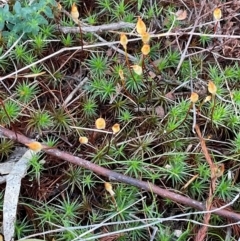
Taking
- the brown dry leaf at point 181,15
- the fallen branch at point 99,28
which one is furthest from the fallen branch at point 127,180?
the brown dry leaf at point 181,15

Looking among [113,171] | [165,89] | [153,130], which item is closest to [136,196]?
[113,171]

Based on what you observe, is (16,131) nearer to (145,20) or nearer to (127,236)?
(127,236)

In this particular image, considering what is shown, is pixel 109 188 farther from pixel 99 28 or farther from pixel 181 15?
pixel 181 15

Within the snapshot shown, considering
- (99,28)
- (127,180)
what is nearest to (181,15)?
(99,28)

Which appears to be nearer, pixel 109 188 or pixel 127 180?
pixel 109 188

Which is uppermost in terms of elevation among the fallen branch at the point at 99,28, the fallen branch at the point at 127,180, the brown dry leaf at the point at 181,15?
the fallen branch at the point at 99,28

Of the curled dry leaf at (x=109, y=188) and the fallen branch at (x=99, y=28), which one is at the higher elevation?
the fallen branch at (x=99, y=28)

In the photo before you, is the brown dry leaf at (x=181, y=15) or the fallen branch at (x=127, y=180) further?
the brown dry leaf at (x=181, y=15)

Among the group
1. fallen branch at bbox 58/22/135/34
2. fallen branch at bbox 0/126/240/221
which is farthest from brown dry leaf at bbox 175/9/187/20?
fallen branch at bbox 0/126/240/221

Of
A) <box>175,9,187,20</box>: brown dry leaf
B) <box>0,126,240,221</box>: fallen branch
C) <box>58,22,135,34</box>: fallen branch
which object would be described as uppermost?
<box>58,22,135,34</box>: fallen branch

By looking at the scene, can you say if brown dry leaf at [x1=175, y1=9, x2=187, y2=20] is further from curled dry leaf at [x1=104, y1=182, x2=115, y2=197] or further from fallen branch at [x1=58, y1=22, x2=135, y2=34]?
curled dry leaf at [x1=104, y1=182, x2=115, y2=197]

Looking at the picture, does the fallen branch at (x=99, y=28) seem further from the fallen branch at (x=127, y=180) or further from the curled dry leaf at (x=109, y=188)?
the curled dry leaf at (x=109, y=188)
